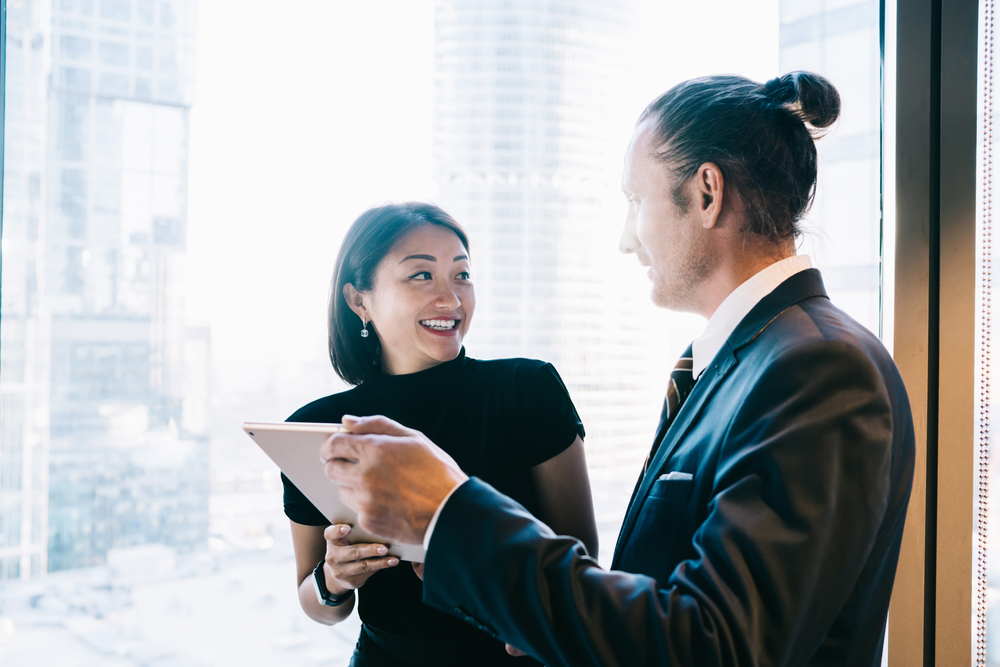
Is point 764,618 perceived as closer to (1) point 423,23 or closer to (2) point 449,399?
(2) point 449,399

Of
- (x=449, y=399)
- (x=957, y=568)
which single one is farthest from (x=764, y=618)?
(x=957, y=568)

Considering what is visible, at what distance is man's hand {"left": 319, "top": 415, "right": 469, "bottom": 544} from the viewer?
0.68 m

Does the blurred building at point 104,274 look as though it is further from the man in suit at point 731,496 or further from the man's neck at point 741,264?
the man's neck at point 741,264

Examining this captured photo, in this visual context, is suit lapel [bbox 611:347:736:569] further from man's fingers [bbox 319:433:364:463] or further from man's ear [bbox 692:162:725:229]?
man's fingers [bbox 319:433:364:463]

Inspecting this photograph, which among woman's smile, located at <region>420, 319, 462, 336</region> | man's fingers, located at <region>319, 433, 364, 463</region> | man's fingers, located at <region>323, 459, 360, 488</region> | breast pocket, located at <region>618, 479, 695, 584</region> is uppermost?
woman's smile, located at <region>420, 319, 462, 336</region>

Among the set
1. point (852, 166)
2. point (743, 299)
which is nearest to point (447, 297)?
point (743, 299)

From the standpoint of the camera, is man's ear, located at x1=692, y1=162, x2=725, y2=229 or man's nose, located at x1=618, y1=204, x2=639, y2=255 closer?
man's ear, located at x1=692, y1=162, x2=725, y2=229

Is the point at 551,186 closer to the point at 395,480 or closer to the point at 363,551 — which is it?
the point at 363,551

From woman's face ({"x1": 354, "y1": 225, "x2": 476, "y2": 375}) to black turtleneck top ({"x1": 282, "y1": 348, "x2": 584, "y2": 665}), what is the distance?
0.06 m

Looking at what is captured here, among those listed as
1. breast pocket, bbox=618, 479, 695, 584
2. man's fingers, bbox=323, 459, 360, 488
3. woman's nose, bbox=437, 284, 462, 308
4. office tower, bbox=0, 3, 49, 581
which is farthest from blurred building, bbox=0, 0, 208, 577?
breast pocket, bbox=618, 479, 695, 584

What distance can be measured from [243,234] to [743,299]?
4.30 feet

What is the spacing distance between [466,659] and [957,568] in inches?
45.0

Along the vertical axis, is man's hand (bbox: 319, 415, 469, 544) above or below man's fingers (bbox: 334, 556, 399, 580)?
above

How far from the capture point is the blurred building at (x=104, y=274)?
152cm
